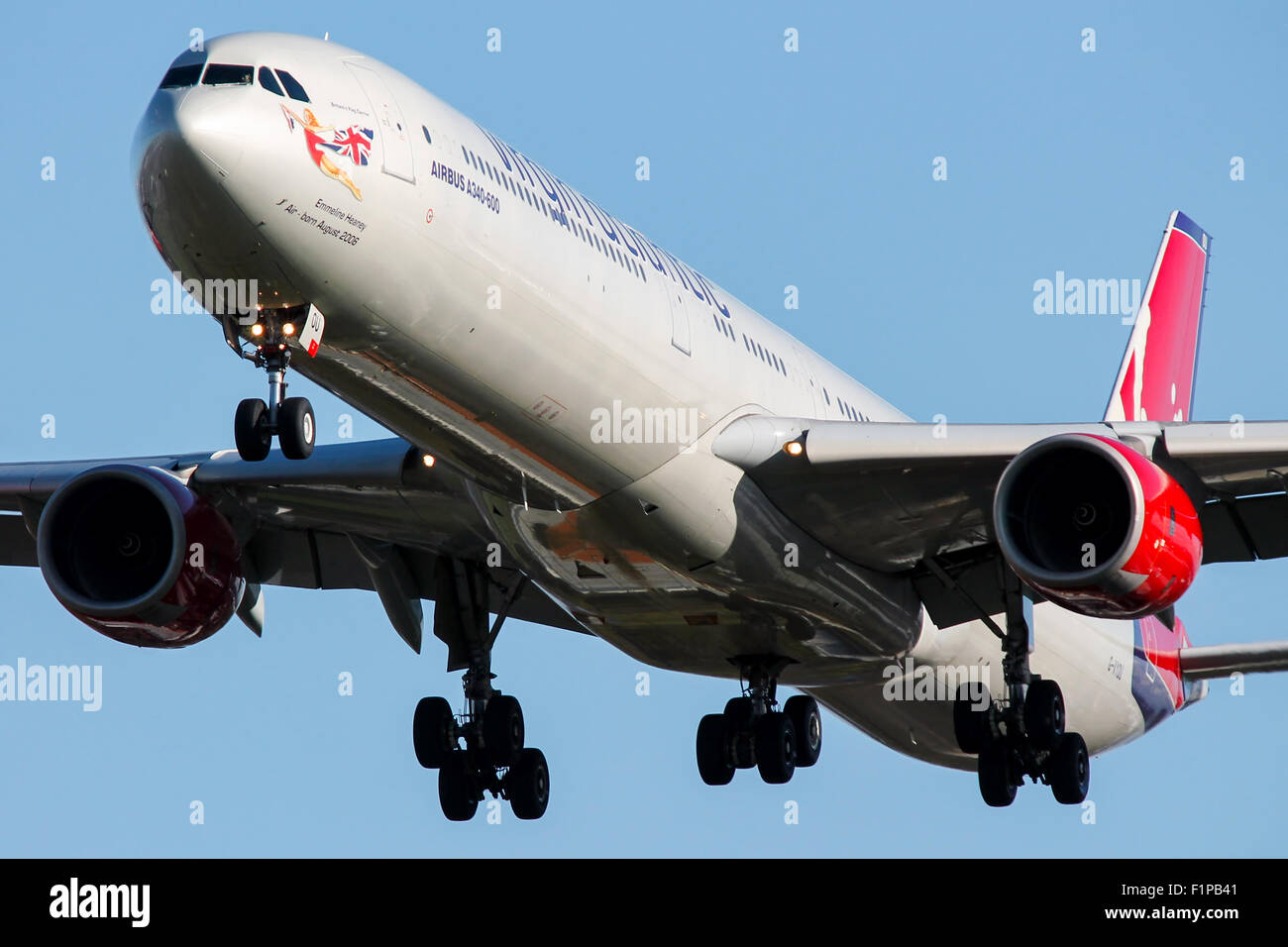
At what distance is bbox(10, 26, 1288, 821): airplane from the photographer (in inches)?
639

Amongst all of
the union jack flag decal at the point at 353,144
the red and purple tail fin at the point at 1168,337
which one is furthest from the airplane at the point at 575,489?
the red and purple tail fin at the point at 1168,337

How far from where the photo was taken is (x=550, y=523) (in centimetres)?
1934

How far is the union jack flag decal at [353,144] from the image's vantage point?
53.0 feet

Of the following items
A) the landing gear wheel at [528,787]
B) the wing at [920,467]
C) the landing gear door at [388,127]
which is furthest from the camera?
the landing gear wheel at [528,787]

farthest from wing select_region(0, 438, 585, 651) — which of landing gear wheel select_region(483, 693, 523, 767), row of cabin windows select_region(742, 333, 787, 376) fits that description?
row of cabin windows select_region(742, 333, 787, 376)

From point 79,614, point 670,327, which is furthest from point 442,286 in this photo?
point 79,614

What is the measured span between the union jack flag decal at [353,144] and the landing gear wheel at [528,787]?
10374 millimetres

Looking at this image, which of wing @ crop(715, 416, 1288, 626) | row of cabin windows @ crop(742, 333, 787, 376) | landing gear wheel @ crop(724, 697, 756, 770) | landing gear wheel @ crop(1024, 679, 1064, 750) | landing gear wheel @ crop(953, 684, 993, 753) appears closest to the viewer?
wing @ crop(715, 416, 1288, 626)

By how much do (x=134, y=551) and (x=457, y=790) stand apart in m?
4.99

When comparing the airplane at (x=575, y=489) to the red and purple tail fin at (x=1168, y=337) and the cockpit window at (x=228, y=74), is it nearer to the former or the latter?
the cockpit window at (x=228, y=74)

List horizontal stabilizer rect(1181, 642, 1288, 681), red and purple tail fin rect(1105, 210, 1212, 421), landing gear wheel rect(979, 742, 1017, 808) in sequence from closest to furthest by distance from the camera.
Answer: landing gear wheel rect(979, 742, 1017, 808), horizontal stabilizer rect(1181, 642, 1288, 681), red and purple tail fin rect(1105, 210, 1212, 421)

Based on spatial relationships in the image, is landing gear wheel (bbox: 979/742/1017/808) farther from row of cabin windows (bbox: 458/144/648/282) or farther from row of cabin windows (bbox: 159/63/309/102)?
row of cabin windows (bbox: 159/63/309/102)

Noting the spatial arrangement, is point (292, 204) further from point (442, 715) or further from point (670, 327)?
point (442, 715)

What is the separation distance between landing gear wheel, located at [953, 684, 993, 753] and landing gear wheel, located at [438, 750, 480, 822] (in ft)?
19.9
